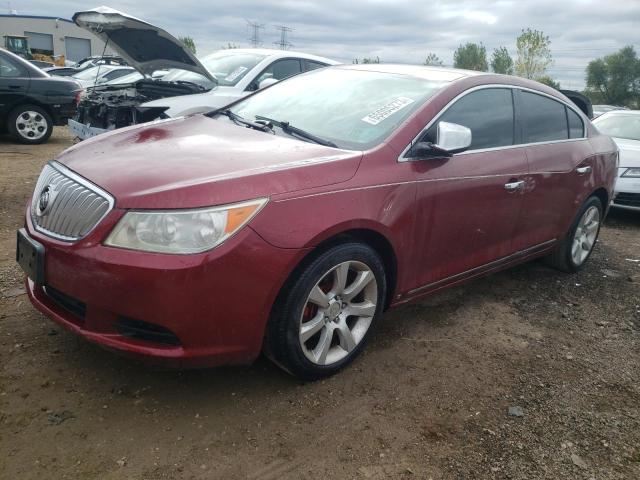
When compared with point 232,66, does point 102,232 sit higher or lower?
lower

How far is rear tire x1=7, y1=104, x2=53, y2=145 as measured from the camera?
8.94 m

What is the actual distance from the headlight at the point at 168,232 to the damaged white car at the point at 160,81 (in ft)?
12.7

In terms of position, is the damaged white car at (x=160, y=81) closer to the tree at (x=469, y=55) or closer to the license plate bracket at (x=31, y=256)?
the license plate bracket at (x=31, y=256)

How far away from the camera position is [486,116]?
351 cm

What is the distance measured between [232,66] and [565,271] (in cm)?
492

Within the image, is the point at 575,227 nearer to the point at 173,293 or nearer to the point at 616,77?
the point at 173,293

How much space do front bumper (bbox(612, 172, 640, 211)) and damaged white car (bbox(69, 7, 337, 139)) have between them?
4235 mm

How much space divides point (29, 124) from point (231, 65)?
4.18 m

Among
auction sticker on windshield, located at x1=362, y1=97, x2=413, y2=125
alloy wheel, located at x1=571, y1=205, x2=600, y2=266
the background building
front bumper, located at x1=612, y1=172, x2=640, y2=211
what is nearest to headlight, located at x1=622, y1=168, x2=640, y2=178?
front bumper, located at x1=612, y1=172, x2=640, y2=211

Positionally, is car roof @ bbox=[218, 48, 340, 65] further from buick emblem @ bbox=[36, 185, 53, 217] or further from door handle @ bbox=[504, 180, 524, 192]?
buick emblem @ bbox=[36, 185, 53, 217]

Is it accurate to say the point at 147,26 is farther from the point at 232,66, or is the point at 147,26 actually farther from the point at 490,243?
the point at 490,243

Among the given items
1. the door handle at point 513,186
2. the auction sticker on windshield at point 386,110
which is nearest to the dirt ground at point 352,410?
the door handle at point 513,186

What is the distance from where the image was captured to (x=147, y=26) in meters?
6.11

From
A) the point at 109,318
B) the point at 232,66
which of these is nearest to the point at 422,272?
the point at 109,318
